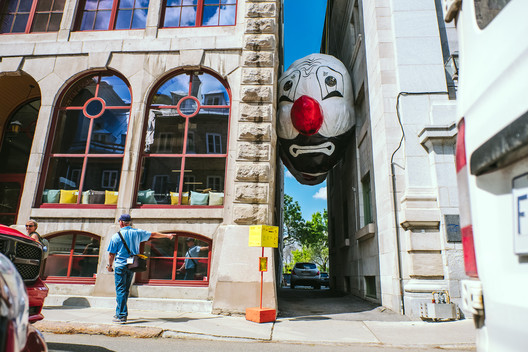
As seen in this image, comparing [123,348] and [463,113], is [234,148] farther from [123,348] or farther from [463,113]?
[463,113]

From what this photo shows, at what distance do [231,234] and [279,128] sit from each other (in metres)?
4.33

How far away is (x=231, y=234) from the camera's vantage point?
8.00 meters

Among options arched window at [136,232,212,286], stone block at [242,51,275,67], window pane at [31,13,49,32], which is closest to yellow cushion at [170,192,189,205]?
arched window at [136,232,212,286]

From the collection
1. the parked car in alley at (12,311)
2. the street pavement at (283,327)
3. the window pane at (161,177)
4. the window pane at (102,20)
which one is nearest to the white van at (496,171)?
the parked car in alley at (12,311)

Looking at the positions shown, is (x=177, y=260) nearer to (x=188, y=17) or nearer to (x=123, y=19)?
(x=188, y=17)

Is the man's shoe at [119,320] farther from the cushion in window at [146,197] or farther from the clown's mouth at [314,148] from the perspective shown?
the clown's mouth at [314,148]

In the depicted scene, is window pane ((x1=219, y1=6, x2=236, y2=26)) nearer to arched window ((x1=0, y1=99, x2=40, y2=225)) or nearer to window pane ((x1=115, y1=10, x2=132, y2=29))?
window pane ((x1=115, y1=10, x2=132, y2=29))

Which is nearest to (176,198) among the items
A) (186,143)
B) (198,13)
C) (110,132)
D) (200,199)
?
(200,199)

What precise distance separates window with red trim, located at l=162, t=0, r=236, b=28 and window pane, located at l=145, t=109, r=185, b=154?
298 cm

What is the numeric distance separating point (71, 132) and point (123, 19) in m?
3.92

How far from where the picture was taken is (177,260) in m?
8.42

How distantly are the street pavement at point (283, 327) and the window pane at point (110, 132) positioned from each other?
13.8ft

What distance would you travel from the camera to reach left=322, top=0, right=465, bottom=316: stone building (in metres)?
7.35

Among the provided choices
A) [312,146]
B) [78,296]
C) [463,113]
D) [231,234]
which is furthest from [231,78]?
[463,113]
